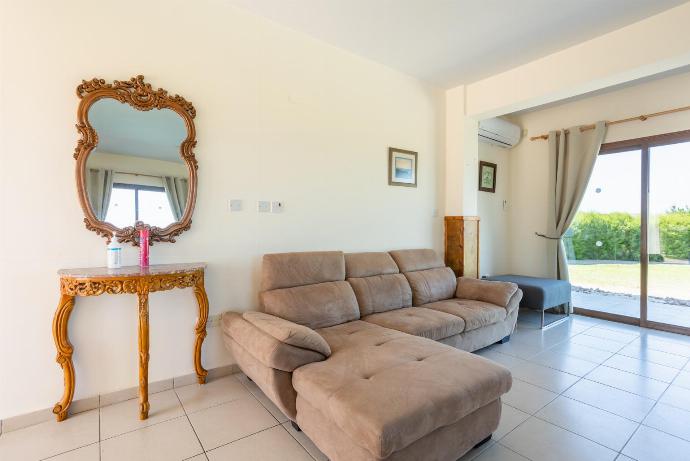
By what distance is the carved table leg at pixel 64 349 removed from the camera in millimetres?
1942

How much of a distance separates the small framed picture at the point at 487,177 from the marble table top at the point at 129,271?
3.93 metres

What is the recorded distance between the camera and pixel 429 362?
71.8 inches

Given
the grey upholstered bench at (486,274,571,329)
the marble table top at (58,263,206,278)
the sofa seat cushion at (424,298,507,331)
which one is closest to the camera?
the marble table top at (58,263,206,278)

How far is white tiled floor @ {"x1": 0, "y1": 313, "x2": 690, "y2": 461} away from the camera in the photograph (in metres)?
1.72

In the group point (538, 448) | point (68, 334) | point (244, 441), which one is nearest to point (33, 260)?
point (68, 334)

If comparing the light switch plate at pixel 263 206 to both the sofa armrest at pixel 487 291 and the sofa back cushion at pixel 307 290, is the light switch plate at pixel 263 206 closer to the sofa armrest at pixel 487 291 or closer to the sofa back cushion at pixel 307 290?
the sofa back cushion at pixel 307 290

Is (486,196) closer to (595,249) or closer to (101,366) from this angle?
(595,249)

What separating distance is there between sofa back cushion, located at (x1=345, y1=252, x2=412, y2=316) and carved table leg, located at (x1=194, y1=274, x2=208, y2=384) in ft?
3.96

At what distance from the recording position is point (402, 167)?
12.4 ft

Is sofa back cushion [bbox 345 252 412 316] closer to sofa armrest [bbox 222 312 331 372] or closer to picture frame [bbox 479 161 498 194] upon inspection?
sofa armrest [bbox 222 312 331 372]

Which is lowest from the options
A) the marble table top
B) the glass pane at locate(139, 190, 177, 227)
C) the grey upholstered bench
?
the grey upholstered bench

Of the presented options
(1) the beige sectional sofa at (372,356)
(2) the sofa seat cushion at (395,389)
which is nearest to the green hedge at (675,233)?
(1) the beige sectional sofa at (372,356)

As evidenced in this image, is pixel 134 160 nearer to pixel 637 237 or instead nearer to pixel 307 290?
pixel 307 290

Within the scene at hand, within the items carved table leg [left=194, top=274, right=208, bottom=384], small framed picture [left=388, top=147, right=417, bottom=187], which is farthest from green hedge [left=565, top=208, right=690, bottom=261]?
carved table leg [left=194, top=274, right=208, bottom=384]
